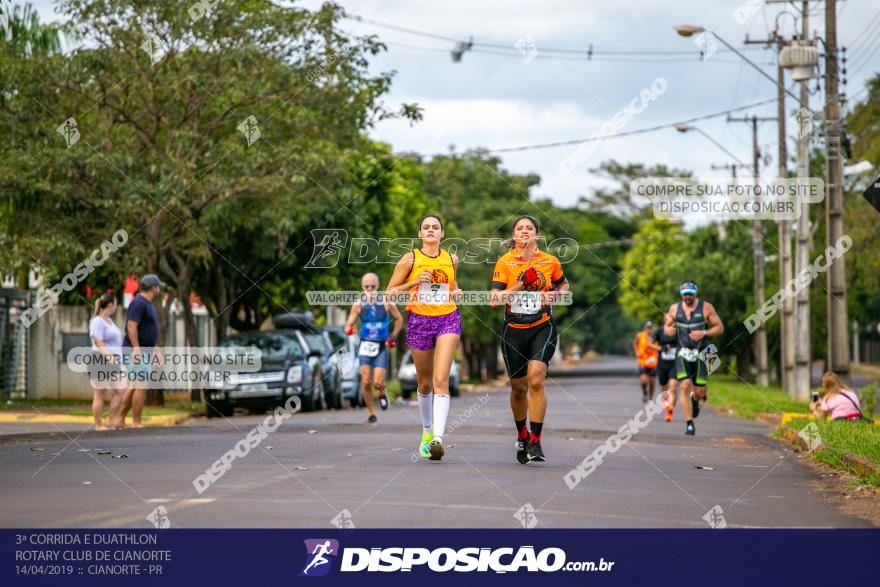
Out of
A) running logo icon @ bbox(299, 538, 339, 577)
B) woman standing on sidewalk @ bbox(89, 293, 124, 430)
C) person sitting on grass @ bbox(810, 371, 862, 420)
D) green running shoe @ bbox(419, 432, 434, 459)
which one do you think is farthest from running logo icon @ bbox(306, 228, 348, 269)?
running logo icon @ bbox(299, 538, 339, 577)

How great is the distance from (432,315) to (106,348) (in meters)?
6.88

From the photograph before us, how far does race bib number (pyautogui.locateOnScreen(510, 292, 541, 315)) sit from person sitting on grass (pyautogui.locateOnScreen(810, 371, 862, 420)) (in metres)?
8.21

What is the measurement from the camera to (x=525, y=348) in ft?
41.5

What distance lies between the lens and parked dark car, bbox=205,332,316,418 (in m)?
25.2

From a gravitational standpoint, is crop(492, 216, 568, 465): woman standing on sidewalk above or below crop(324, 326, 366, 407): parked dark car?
above

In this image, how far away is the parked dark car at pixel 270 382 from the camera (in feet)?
82.7

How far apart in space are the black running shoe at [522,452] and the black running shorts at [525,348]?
62 centimetres

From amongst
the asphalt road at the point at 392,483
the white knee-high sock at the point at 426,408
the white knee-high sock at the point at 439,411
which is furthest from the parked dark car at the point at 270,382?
the white knee-high sock at the point at 439,411

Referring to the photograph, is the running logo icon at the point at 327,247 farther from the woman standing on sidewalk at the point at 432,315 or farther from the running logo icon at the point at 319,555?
the running logo icon at the point at 319,555

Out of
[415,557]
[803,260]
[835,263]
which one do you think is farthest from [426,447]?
[803,260]

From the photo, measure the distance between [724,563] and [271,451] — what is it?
23.5ft

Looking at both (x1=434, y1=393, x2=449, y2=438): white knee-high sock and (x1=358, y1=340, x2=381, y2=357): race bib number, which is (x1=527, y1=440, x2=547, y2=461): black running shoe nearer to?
(x1=434, y1=393, x2=449, y2=438): white knee-high sock

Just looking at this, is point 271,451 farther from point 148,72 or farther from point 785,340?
point 785,340

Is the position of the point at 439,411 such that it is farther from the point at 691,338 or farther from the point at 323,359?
the point at 323,359
